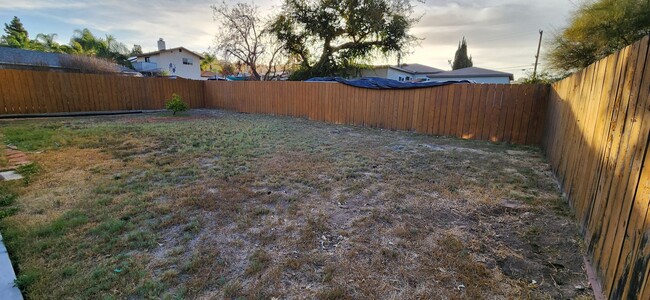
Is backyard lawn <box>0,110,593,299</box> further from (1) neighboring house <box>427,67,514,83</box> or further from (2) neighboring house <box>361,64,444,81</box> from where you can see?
(1) neighboring house <box>427,67,514,83</box>

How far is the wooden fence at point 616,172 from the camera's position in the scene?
132 cm

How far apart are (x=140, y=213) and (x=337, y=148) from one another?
345 centimetres

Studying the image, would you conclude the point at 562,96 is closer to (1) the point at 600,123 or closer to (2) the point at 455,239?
(1) the point at 600,123

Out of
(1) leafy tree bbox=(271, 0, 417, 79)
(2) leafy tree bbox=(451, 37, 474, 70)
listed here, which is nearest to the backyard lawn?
(1) leafy tree bbox=(271, 0, 417, 79)

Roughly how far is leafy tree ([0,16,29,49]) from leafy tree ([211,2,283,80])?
2230cm

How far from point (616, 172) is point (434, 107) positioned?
18.4 feet

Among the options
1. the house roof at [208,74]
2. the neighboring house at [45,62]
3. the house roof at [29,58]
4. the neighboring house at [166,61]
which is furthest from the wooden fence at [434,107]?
the house roof at [208,74]

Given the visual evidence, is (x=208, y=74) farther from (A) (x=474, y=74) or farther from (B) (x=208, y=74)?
(A) (x=474, y=74)

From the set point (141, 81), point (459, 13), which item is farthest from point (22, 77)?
point (459, 13)

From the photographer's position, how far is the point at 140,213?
259 cm

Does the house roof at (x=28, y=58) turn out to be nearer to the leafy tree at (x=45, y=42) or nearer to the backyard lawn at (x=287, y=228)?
the leafy tree at (x=45, y=42)

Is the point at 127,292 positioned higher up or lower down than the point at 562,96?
lower down

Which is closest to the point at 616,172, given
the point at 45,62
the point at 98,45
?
the point at 45,62

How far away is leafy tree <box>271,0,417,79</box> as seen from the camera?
14961mm
